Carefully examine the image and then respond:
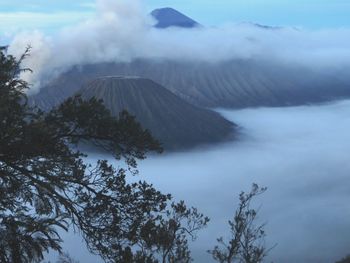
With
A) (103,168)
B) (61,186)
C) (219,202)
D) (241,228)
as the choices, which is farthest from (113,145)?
(219,202)

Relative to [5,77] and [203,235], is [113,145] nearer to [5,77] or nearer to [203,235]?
[5,77]

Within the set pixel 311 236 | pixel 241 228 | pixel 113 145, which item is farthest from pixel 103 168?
pixel 311 236

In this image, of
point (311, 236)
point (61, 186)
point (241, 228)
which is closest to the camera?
point (61, 186)

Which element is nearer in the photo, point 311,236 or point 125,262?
point 125,262

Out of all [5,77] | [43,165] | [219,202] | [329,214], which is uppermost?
[219,202]

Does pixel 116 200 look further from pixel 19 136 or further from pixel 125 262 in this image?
pixel 19 136

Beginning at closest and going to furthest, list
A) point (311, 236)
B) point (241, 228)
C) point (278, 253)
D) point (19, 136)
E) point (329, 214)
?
1. point (19, 136)
2. point (241, 228)
3. point (278, 253)
4. point (311, 236)
5. point (329, 214)

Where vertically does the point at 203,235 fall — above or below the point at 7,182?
above
